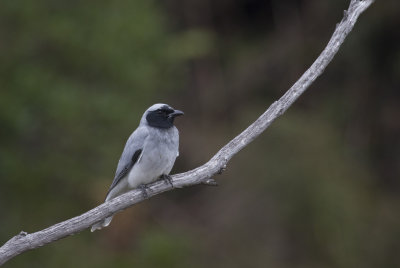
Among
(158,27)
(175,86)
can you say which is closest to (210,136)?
(175,86)

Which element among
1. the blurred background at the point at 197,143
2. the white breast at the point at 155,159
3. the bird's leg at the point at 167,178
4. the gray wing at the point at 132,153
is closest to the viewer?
the bird's leg at the point at 167,178

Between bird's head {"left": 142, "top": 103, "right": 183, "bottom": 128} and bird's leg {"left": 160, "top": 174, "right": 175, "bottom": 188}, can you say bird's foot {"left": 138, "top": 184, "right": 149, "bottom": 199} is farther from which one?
bird's head {"left": 142, "top": 103, "right": 183, "bottom": 128}

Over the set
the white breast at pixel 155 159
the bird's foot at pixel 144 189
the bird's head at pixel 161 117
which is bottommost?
the bird's foot at pixel 144 189

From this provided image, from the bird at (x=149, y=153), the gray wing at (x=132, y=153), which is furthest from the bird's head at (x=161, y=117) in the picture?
the gray wing at (x=132, y=153)

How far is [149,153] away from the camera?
6.36 m

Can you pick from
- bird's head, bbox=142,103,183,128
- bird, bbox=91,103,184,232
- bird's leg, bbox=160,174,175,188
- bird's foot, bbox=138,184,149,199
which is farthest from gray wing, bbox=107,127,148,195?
bird's foot, bbox=138,184,149,199

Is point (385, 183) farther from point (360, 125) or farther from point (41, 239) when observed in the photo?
point (41, 239)

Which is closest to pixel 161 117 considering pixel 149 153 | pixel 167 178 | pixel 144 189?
pixel 149 153

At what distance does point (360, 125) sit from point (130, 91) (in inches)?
134

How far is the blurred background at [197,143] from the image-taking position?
10.1m

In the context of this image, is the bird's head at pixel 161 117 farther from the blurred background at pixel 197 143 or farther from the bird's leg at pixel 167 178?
the blurred background at pixel 197 143

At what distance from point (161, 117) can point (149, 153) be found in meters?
0.42

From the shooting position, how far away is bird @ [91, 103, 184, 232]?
626cm

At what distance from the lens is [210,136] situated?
11.4 metres
